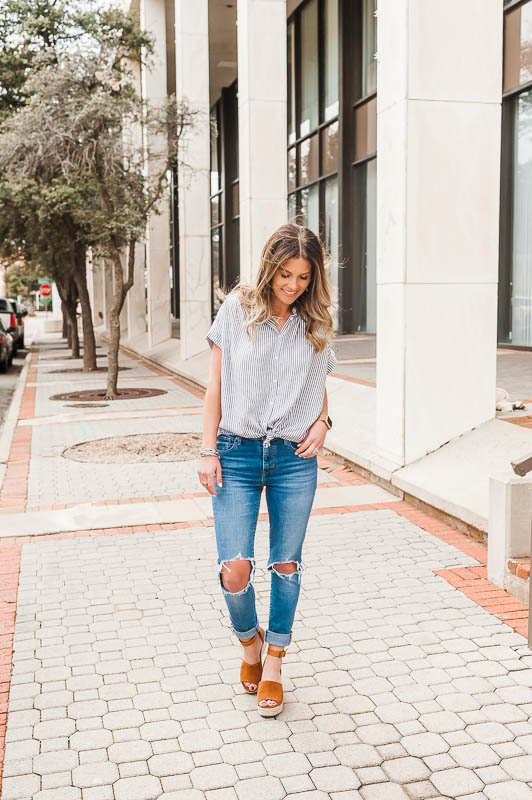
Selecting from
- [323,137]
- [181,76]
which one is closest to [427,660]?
[181,76]

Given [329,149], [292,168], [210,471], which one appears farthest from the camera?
[292,168]

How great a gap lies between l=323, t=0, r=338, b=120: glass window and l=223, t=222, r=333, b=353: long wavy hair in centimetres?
1936

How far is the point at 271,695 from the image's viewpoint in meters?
3.46

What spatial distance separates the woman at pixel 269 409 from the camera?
331cm

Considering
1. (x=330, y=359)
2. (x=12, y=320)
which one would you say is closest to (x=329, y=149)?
(x=12, y=320)

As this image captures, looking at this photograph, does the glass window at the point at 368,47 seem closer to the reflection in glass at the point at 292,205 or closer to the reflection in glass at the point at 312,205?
the reflection in glass at the point at 312,205

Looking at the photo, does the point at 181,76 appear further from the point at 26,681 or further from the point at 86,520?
the point at 26,681

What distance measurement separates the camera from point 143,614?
15.2 feet

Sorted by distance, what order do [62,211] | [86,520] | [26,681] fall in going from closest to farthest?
1. [26,681]
2. [86,520]
3. [62,211]

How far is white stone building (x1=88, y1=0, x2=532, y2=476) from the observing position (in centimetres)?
696

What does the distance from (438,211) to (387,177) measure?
55 cm

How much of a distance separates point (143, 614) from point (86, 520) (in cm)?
215

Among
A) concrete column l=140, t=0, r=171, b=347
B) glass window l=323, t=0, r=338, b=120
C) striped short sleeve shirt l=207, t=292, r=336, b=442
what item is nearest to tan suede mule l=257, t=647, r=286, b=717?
striped short sleeve shirt l=207, t=292, r=336, b=442

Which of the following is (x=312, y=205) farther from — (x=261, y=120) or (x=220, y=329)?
(x=220, y=329)
